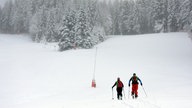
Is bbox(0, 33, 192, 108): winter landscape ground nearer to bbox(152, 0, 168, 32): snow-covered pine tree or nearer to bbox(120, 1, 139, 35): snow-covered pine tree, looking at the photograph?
bbox(152, 0, 168, 32): snow-covered pine tree

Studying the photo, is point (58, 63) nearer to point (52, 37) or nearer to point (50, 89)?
point (50, 89)

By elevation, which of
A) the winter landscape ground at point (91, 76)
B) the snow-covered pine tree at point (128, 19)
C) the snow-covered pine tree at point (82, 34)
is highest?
the snow-covered pine tree at point (128, 19)

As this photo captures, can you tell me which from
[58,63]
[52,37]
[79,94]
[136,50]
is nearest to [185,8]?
[136,50]

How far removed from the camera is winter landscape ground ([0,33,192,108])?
17.8m

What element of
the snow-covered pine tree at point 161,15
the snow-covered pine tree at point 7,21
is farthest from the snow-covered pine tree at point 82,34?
the snow-covered pine tree at point 7,21

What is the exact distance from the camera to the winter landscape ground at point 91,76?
17.8 meters

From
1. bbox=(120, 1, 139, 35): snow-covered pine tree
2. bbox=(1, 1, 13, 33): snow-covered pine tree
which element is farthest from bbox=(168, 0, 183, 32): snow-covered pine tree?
bbox=(1, 1, 13, 33): snow-covered pine tree

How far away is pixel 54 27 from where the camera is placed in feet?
247

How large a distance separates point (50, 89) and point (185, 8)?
952 inches

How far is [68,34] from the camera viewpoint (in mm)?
48438

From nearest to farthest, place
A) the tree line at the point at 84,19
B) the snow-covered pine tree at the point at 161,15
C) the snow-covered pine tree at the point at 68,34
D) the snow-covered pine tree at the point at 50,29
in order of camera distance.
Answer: the snow-covered pine tree at the point at 68,34 < the tree line at the point at 84,19 < the snow-covered pine tree at the point at 161,15 < the snow-covered pine tree at the point at 50,29

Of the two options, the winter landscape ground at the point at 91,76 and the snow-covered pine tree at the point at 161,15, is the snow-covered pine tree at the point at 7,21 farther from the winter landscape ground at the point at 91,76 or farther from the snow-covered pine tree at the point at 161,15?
the winter landscape ground at the point at 91,76

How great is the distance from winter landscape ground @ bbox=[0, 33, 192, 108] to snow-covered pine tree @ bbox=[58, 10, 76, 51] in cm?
724

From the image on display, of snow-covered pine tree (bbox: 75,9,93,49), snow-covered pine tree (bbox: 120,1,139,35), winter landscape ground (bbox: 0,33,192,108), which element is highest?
snow-covered pine tree (bbox: 120,1,139,35)
